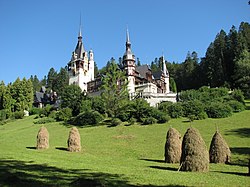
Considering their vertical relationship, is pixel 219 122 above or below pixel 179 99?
below

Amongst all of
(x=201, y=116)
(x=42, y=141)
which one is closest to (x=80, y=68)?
(x=201, y=116)

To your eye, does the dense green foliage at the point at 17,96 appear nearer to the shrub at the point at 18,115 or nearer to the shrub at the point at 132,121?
the shrub at the point at 18,115

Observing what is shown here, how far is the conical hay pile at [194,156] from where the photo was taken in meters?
15.3

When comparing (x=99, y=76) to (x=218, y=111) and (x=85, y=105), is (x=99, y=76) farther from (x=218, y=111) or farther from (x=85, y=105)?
(x=218, y=111)

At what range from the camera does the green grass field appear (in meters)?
11.8

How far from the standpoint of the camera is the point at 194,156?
15.4 metres

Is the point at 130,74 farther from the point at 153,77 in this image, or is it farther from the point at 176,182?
the point at 176,182

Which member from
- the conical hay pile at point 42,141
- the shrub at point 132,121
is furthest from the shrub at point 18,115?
the conical hay pile at point 42,141

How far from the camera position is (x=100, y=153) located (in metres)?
24.9

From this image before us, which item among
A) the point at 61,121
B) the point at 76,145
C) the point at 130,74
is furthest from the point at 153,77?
the point at 76,145

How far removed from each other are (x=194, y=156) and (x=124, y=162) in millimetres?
5771

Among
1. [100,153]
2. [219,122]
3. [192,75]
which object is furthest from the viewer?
[192,75]

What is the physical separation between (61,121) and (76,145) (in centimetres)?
3402

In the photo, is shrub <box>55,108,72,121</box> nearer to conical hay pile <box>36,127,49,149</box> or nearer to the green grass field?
the green grass field
